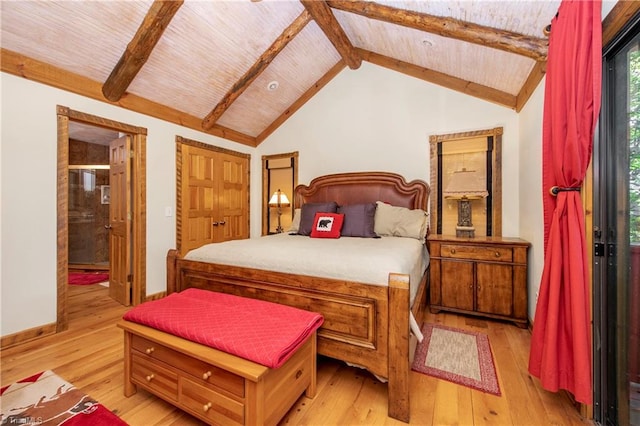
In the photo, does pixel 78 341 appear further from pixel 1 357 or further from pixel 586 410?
pixel 586 410

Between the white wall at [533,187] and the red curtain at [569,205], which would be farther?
the white wall at [533,187]

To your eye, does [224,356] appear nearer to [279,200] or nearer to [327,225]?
[327,225]

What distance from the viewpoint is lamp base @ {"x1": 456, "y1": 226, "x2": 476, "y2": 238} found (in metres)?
3.01

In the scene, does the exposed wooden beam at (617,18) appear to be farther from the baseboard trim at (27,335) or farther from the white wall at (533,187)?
the baseboard trim at (27,335)

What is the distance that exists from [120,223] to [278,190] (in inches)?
87.2

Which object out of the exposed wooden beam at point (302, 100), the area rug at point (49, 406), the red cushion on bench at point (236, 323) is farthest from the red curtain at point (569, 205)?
the exposed wooden beam at point (302, 100)

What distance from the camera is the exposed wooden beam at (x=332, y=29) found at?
108 inches

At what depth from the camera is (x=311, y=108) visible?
14.4ft

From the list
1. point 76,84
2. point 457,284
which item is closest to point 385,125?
point 457,284

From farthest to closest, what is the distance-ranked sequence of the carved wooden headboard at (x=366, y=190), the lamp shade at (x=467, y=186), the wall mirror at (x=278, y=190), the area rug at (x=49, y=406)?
1. the wall mirror at (x=278, y=190)
2. the carved wooden headboard at (x=366, y=190)
3. the lamp shade at (x=467, y=186)
4. the area rug at (x=49, y=406)

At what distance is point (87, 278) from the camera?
174 inches

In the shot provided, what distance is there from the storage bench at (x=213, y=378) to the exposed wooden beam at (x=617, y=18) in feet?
7.22

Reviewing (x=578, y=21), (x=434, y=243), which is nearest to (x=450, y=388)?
(x=434, y=243)

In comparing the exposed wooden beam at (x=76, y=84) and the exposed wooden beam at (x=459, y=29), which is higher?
the exposed wooden beam at (x=459, y=29)
